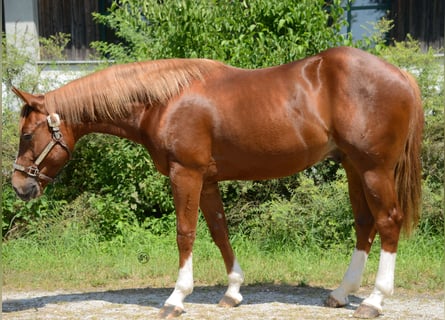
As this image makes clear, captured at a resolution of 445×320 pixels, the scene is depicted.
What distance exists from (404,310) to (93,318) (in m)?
2.39

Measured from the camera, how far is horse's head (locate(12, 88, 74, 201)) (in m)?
4.80

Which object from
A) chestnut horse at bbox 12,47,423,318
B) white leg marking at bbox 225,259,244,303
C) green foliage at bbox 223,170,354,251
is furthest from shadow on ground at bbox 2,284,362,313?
green foliage at bbox 223,170,354,251

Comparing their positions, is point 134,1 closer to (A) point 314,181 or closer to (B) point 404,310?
(A) point 314,181

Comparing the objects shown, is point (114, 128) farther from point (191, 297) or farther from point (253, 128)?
point (191, 297)

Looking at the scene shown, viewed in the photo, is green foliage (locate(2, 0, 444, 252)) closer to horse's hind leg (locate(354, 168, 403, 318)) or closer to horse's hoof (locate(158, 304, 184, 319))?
horse's hind leg (locate(354, 168, 403, 318))

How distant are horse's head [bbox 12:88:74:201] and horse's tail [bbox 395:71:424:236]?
104 inches

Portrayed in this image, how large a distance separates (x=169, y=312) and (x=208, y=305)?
478mm

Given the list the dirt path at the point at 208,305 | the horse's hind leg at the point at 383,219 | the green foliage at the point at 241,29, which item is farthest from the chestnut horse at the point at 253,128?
the green foliage at the point at 241,29

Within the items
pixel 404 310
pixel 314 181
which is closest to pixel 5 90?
pixel 314 181

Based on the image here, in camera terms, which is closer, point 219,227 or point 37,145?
point 37,145

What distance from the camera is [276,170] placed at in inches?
189

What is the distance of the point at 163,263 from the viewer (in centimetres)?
651

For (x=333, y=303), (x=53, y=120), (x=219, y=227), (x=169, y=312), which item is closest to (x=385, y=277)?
(x=333, y=303)

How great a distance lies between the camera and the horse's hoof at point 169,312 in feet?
15.2
